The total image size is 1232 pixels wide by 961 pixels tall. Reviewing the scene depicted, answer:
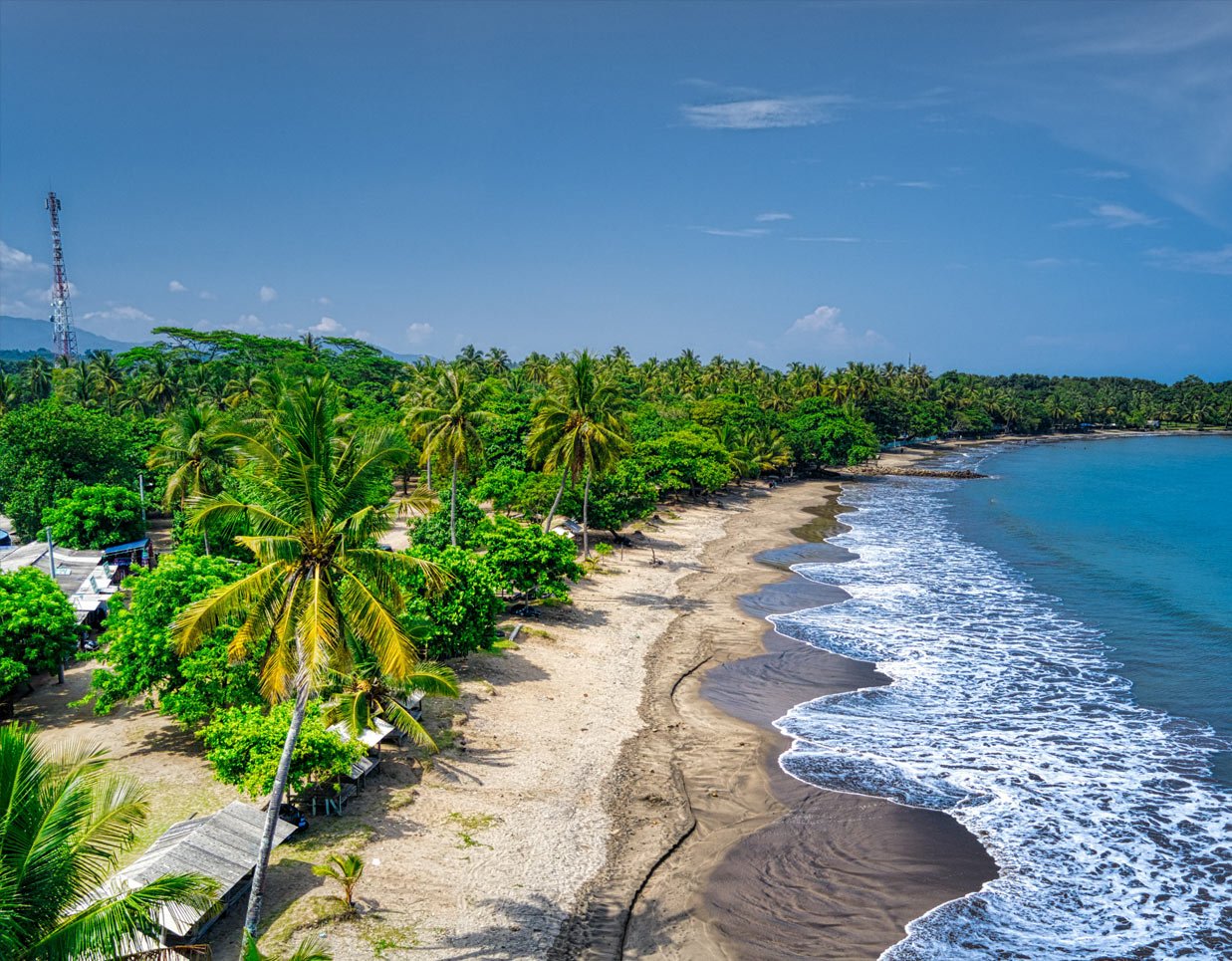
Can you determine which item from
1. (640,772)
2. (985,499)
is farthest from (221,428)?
(985,499)

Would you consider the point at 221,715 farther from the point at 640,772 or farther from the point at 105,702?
the point at 640,772

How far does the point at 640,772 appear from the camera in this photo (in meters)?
22.9

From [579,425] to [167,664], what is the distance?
2144cm

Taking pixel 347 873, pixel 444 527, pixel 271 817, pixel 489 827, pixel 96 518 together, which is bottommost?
pixel 489 827

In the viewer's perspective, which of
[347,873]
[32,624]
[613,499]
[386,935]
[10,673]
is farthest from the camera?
[613,499]

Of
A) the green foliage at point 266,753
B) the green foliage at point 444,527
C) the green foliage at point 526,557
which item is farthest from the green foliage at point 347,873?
the green foliage at point 444,527

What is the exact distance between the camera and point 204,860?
49.5 ft

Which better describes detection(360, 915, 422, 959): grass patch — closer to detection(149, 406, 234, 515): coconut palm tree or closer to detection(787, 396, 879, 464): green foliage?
detection(149, 406, 234, 515): coconut palm tree

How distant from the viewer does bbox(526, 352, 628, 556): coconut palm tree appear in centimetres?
3778

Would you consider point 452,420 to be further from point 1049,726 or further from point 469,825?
point 1049,726

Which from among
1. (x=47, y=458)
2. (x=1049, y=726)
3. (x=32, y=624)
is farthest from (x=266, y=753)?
(x=47, y=458)

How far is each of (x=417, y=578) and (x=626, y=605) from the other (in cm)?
2236

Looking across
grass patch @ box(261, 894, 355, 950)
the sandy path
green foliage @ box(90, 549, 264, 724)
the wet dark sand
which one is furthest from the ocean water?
green foliage @ box(90, 549, 264, 724)

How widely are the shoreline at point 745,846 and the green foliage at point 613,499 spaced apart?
53.3 ft
